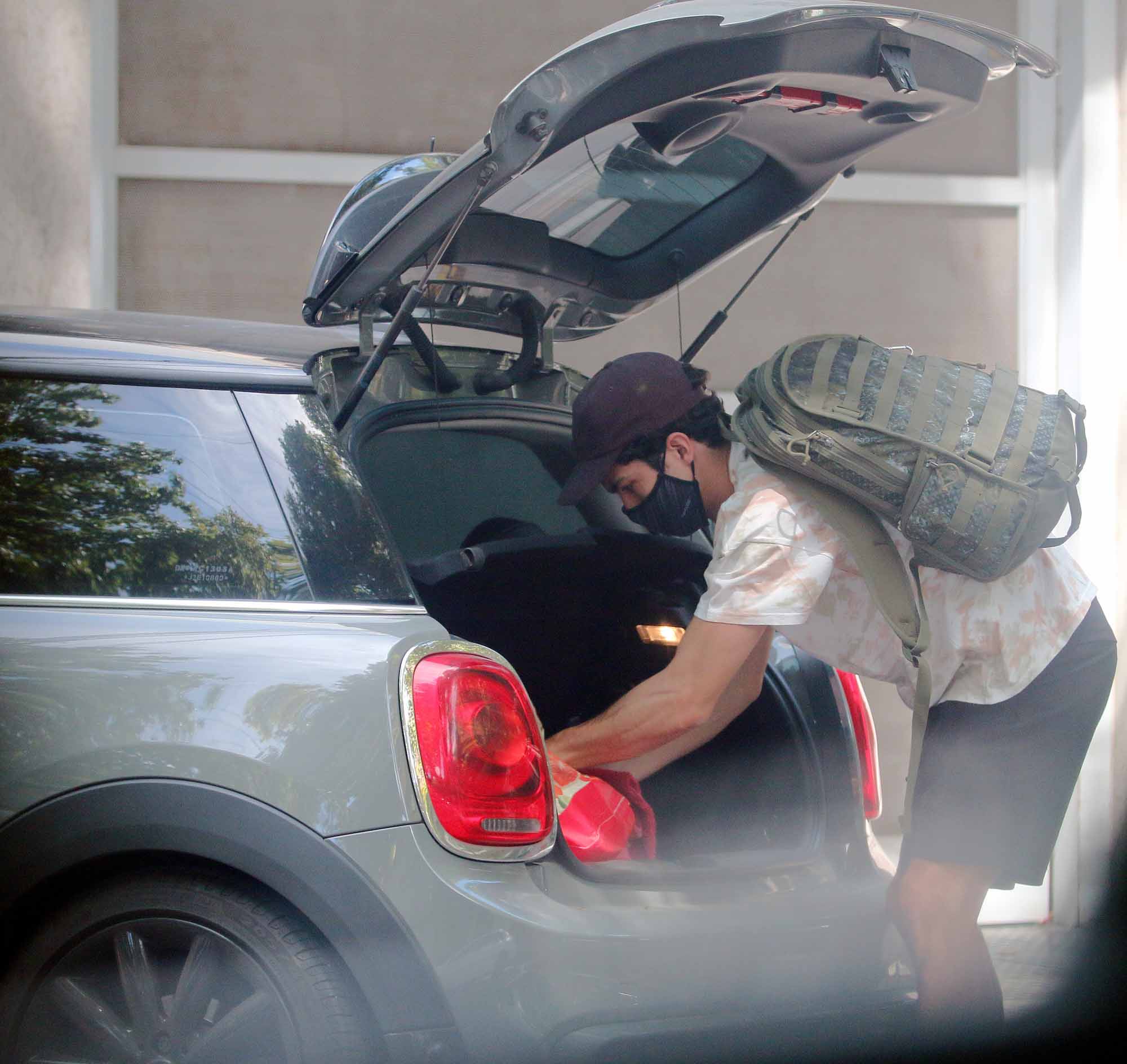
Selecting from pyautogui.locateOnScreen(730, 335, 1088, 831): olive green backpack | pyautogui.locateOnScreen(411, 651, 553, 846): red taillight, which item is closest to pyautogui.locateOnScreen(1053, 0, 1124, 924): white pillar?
pyautogui.locateOnScreen(730, 335, 1088, 831): olive green backpack

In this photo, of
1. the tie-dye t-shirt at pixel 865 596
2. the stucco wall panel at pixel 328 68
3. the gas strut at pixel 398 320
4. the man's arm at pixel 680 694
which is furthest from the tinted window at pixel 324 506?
the stucco wall panel at pixel 328 68

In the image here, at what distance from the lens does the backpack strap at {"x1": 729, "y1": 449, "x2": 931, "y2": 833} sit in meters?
2.11

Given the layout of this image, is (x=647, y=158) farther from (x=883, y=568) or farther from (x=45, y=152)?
(x=45, y=152)

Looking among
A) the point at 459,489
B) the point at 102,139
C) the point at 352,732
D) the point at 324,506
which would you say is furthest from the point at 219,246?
the point at 352,732

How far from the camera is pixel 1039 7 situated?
17.4 feet

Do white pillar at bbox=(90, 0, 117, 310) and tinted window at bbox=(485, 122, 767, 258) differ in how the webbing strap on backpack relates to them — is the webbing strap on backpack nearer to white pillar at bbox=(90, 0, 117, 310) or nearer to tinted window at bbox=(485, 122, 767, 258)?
A: tinted window at bbox=(485, 122, 767, 258)

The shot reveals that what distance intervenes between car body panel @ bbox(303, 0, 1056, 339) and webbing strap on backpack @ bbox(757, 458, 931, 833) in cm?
63

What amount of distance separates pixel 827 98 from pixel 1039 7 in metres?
3.85

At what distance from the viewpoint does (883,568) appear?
84.0 inches

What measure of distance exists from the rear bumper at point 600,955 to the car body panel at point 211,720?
87 mm

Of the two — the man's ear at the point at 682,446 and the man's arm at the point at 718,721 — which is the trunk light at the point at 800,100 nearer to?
the man's ear at the point at 682,446

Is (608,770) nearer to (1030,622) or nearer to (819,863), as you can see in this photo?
(819,863)

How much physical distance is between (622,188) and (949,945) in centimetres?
154

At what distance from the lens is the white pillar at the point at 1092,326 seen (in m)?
5.00
